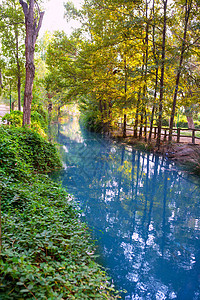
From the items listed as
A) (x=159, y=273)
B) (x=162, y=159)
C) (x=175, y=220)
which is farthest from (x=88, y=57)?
(x=159, y=273)

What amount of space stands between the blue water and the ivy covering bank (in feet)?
2.04

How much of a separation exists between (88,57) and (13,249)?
1861cm

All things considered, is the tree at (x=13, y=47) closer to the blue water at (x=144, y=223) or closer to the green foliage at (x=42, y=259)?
the blue water at (x=144, y=223)

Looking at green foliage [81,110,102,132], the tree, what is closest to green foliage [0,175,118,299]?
the tree

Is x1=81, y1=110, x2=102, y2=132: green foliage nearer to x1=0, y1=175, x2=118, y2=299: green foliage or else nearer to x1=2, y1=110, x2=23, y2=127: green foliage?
x1=2, y1=110, x2=23, y2=127: green foliage

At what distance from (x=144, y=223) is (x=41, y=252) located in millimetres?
3516

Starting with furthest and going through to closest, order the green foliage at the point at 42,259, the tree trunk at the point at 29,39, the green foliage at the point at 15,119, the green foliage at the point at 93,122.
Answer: the green foliage at the point at 93,122 → the green foliage at the point at 15,119 → the tree trunk at the point at 29,39 → the green foliage at the point at 42,259

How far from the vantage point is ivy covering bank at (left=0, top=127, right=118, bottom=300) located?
2457 millimetres

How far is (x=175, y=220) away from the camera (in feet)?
21.2

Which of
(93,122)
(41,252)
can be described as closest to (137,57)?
(93,122)

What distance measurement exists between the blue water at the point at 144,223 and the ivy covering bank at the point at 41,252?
2.04ft

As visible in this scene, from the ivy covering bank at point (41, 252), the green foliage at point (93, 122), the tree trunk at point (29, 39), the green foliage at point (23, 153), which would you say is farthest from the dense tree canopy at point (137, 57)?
the ivy covering bank at point (41, 252)

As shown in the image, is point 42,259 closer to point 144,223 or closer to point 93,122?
point 144,223

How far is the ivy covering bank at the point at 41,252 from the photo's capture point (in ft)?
8.06
